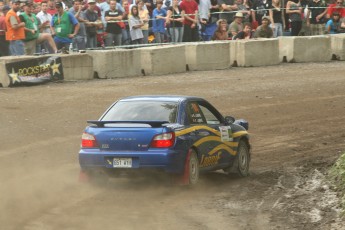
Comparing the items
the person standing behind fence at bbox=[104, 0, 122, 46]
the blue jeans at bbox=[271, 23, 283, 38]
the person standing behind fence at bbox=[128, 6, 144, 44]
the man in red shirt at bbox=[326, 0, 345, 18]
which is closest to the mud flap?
the person standing behind fence at bbox=[104, 0, 122, 46]

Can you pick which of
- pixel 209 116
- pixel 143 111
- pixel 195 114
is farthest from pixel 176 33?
pixel 143 111

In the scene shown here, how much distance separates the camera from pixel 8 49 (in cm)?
2566

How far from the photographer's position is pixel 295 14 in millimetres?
31172

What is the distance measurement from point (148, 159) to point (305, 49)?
62.3 ft

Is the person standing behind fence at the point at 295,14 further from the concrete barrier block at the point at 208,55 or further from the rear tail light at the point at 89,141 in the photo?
the rear tail light at the point at 89,141

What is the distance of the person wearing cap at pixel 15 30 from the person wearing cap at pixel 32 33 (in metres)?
0.19

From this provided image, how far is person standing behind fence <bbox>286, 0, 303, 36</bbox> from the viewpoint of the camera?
102 ft

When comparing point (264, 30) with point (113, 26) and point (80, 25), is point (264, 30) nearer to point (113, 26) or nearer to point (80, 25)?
point (113, 26)

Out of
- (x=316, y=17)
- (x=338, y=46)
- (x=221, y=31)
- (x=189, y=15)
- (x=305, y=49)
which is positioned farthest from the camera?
(x=316, y=17)

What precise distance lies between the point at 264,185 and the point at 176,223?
325cm

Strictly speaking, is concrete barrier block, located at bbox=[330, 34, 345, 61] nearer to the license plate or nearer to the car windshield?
the car windshield

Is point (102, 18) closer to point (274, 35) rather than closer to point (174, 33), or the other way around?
point (174, 33)

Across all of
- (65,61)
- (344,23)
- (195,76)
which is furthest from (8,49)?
(344,23)

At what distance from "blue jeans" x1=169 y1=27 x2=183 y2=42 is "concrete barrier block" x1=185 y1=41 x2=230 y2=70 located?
3.86ft
